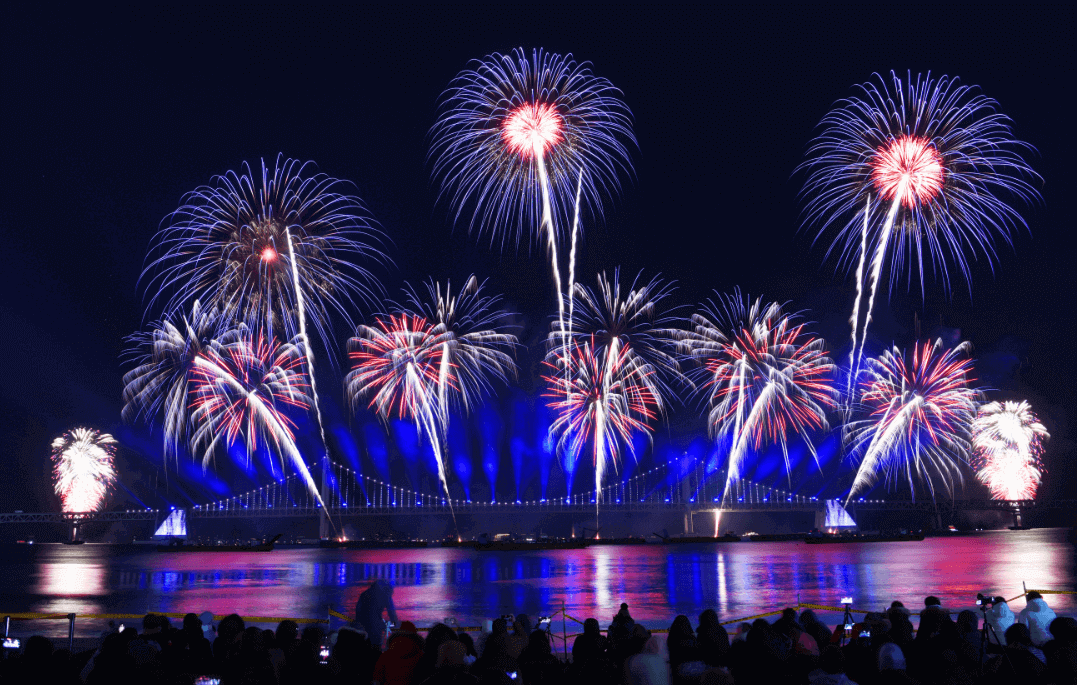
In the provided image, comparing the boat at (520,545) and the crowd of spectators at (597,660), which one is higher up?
the crowd of spectators at (597,660)

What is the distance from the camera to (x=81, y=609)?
1730 inches

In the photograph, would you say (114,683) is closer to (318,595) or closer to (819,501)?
(318,595)

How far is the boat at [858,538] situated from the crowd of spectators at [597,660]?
14819 centimetres

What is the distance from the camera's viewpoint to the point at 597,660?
1004 centimetres

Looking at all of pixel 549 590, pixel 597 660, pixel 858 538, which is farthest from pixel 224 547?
pixel 597 660

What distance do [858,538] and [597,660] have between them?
156 metres

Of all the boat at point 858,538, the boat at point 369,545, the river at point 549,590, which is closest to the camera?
the river at point 549,590

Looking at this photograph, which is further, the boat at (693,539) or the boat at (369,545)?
the boat at (369,545)

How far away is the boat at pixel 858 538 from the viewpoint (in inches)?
5955

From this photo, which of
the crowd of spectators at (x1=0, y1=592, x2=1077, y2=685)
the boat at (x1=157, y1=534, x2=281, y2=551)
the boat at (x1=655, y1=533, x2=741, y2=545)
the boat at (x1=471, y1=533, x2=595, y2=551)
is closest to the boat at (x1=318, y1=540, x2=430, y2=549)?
the boat at (x1=157, y1=534, x2=281, y2=551)

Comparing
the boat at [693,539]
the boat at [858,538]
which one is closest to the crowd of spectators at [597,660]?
the boat at [858,538]

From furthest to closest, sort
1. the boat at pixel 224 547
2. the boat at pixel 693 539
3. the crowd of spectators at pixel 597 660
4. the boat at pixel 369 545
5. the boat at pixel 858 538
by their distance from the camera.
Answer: the boat at pixel 369 545
the boat at pixel 693 539
the boat at pixel 858 538
the boat at pixel 224 547
the crowd of spectators at pixel 597 660

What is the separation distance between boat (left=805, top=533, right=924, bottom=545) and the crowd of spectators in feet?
486

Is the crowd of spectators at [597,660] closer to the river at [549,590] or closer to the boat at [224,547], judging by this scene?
the river at [549,590]
